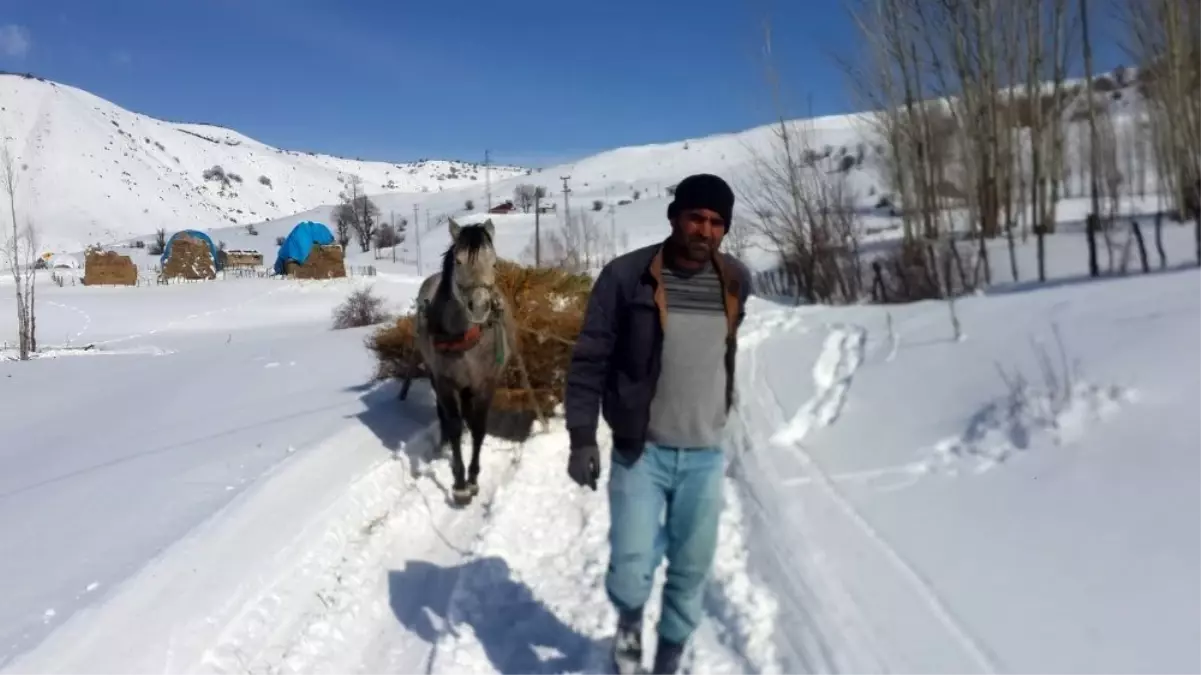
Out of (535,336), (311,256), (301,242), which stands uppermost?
(301,242)

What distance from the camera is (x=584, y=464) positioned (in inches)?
121

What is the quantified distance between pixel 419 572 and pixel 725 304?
2637mm

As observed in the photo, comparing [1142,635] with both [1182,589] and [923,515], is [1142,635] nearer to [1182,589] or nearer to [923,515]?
[1182,589]

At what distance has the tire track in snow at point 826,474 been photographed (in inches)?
130

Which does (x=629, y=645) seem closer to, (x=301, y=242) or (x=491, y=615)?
(x=491, y=615)

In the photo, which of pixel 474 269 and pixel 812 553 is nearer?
pixel 812 553

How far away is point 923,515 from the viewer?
449cm

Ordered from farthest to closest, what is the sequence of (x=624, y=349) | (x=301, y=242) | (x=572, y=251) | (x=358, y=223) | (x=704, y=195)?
(x=358, y=223) → (x=301, y=242) → (x=572, y=251) → (x=624, y=349) → (x=704, y=195)

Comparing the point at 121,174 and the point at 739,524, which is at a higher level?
the point at 121,174

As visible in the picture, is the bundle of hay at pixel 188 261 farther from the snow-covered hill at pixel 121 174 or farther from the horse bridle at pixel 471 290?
the horse bridle at pixel 471 290

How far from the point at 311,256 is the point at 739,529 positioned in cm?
3585

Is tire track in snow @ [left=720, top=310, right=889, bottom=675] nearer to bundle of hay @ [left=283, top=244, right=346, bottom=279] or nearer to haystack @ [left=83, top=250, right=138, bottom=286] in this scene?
bundle of hay @ [left=283, top=244, right=346, bottom=279]

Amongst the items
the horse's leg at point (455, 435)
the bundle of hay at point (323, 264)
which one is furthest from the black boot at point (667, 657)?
the bundle of hay at point (323, 264)

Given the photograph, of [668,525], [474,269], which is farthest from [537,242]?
[668,525]
